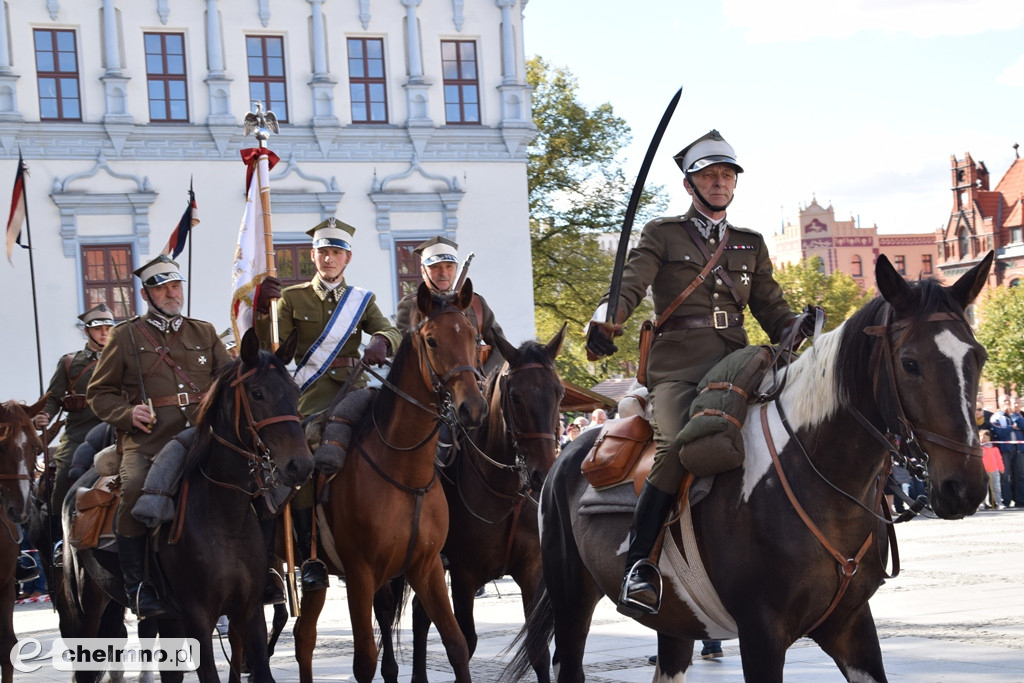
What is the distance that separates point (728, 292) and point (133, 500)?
3871 millimetres

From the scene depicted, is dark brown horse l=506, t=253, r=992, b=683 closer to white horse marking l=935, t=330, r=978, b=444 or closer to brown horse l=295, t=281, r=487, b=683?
white horse marking l=935, t=330, r=978, b=444

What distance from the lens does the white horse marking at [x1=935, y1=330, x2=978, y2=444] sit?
16.0ft

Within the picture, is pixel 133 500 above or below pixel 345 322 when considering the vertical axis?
below

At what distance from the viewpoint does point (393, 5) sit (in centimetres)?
3438

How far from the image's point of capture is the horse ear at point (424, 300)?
7.91 metres

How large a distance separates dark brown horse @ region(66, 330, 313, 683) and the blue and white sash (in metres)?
1.12

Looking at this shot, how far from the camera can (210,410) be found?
311 inches

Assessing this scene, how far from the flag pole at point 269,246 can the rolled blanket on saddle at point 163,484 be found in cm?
70

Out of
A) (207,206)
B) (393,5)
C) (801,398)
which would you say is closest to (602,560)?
(801,398)

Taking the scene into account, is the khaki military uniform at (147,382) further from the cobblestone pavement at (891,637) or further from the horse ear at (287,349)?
the cobblestone pavement at (891,637)

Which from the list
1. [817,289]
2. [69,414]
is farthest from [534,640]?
[817,289]

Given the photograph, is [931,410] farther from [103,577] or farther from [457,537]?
[103,577]

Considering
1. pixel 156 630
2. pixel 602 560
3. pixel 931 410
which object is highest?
pixel 931 410

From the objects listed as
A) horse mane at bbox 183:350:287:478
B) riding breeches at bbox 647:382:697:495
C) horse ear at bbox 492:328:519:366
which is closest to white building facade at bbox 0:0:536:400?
horse ear at bbox 492:328:519:366
